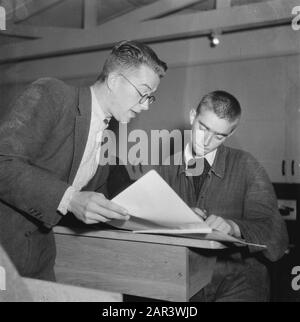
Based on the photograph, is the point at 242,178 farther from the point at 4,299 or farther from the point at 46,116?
the point at 4,299

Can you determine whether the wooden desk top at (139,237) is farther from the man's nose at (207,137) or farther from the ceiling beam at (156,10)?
the ceiling beam at (156,10)

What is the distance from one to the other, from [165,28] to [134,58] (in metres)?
2.56

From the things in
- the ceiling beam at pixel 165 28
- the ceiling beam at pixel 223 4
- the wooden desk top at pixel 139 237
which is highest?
the ceiling beam at pixel 223 4

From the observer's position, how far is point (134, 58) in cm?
122

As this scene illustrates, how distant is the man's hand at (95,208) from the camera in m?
0.84

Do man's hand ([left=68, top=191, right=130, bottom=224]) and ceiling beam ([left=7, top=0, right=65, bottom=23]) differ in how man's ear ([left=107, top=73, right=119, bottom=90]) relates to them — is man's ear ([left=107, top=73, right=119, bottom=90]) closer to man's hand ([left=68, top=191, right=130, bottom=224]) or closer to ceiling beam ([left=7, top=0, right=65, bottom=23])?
man's hand ([left=68, top=191, right=130, bottom=224])

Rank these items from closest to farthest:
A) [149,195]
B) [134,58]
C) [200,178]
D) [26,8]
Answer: [149,195]
[134,58]
[200,178]
[26,8]

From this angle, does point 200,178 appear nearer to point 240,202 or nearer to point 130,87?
point 240,202

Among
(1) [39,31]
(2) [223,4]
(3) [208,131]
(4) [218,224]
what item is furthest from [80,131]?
(1) [39,31]

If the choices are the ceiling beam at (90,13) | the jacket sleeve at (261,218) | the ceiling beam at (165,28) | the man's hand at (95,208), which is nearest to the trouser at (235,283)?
the jacket sleeve at (261,218)

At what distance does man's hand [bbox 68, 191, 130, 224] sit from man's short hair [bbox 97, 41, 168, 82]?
1.79ft

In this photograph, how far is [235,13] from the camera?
323 centimetres
